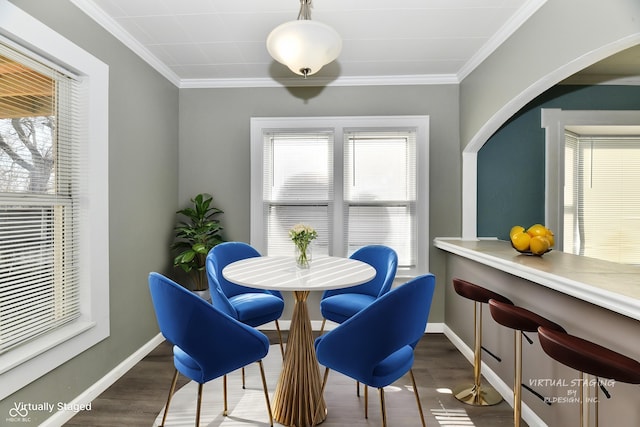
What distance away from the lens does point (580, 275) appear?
63.9 inches

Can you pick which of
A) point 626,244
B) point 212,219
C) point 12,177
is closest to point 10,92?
point 12,177

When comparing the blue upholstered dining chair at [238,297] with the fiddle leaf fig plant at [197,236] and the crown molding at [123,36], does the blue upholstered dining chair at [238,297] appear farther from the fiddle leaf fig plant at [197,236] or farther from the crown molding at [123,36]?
the crown molding at [123,36]

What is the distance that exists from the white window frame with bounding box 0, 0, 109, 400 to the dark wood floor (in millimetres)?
405

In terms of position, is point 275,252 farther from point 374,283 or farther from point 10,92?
point 10,92

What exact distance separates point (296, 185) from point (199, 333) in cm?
222

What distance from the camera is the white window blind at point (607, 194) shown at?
3.53m

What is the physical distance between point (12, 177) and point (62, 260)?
1.95ft

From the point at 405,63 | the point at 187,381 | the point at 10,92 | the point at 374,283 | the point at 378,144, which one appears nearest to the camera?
the point at 10,92

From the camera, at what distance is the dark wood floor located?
6.75 feet

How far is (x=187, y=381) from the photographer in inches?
99.0

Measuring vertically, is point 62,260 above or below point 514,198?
below

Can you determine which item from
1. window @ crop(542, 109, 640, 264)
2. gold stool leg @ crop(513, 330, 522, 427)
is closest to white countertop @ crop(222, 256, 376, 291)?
gold stool leg @ crop(513, 330, 522, 427)

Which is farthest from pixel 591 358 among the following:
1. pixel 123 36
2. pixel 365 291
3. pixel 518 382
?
pixel 123 36

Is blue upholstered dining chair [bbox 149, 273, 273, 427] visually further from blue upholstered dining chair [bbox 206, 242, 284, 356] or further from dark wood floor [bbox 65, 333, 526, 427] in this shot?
dark wood floor [bbox 65, 333, 526, 427]
